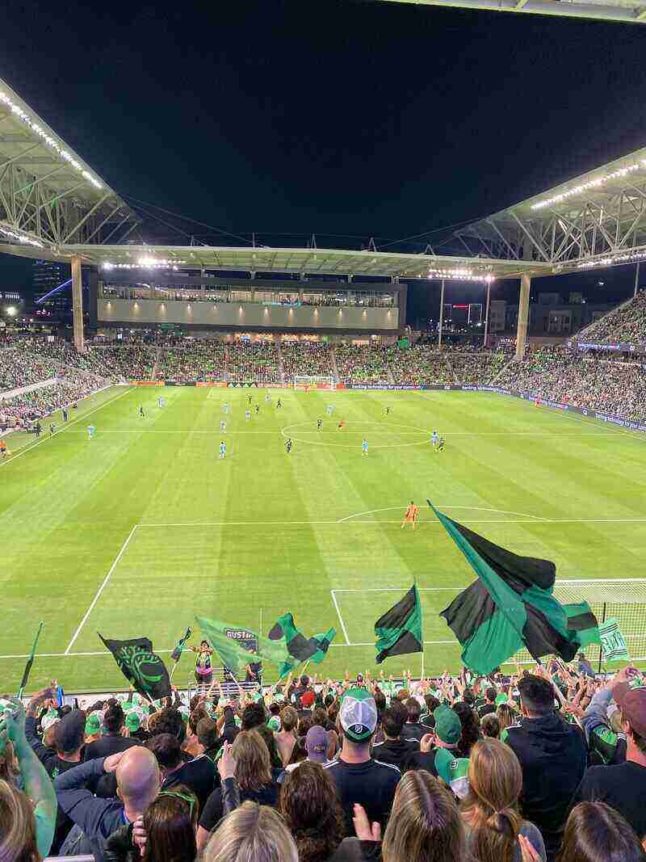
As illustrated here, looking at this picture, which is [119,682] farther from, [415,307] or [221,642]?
[415,307]

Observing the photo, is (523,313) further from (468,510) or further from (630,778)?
(630,778)

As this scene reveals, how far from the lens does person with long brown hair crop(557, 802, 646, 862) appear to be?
2812mm

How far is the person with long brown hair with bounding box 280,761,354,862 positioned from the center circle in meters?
39.5

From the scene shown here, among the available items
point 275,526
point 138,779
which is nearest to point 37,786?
point 138,779

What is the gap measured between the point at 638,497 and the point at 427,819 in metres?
32.8

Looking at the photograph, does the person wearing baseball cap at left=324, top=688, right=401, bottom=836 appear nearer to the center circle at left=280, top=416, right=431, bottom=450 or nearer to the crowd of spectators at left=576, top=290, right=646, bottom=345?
the center circle at left=280, top=416, right=431, bottom=450

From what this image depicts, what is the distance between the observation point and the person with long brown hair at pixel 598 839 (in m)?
2.81

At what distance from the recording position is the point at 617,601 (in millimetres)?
19188

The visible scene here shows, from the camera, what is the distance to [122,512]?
28.4 metres

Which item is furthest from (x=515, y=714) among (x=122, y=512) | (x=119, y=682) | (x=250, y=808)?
(x=122, y=512)

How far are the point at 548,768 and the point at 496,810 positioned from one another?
5.54ft

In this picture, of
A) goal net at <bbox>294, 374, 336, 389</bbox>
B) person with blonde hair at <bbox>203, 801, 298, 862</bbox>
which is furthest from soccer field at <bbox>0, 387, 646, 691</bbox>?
goal net at <bbox>294, 374, 336, 389</bbox>

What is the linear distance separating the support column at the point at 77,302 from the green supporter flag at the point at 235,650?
75.6m

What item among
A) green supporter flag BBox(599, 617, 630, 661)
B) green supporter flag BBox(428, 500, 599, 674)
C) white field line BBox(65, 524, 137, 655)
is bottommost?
white field line BBox(65, 524, 137, 655)
